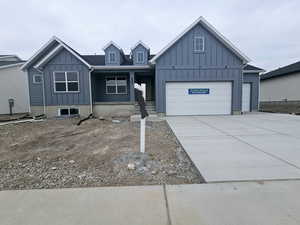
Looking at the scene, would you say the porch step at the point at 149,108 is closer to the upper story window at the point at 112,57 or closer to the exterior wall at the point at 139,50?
the exterior wall at the point at 139,50

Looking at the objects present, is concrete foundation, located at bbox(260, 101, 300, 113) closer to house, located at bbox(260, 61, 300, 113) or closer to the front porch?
house, located at bbox(260, 61, 300, 113)

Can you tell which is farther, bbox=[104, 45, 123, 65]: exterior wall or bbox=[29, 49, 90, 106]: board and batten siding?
bbox=[104, 45, 123, 65]: exterior wall

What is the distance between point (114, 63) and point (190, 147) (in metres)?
11.0

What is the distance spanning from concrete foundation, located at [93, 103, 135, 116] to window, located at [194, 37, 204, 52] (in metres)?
5.86

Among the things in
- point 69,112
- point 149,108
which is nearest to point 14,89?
point 69,112

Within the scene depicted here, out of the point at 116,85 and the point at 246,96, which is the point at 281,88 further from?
the point at 116,85

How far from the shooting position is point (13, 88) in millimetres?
15625

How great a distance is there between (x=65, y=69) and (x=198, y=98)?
947 centimetres

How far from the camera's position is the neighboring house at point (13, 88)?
15.0 meters

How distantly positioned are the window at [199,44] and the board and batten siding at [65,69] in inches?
300

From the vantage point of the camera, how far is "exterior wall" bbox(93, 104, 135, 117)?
12.4 m

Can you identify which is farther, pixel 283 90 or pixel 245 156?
pixel 283 90

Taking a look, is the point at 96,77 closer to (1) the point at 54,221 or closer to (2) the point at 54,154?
(2) the point at 54,154

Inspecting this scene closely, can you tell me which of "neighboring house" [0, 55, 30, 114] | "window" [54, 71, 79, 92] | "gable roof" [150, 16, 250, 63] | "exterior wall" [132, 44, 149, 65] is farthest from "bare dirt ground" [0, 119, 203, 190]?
"neighboring house" [0, 55, 30, 114]
